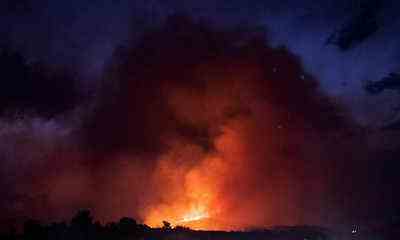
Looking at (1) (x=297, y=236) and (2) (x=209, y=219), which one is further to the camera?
(2) (x=209, y=219)

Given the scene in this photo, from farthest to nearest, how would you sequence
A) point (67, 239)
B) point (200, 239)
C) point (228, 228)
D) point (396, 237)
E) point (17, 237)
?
point (396, 237) < point (228, 228) < point (17, 237) < point (67, 239) < point (200, 239)

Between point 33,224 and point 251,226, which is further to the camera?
point 251,226

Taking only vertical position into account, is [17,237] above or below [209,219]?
below

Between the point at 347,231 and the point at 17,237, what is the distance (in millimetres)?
64073

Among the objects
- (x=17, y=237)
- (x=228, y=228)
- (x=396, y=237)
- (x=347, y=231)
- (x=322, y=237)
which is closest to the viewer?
(x=17, y=237)

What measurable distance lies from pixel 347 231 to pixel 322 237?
22668 millimetres

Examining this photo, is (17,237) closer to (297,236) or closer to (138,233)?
(138,233)

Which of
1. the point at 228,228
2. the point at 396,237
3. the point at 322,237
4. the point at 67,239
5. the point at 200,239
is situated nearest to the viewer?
the point at 200,239

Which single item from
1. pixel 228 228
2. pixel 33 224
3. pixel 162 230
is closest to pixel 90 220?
pixel 33 224

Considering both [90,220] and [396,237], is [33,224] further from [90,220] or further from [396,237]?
[396,237]

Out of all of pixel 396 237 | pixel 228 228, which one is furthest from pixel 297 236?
pixel 396 237

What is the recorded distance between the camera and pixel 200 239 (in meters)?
51.9

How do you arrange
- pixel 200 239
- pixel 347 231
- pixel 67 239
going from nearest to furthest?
pixel 200 239 < pixel 67 239 < pixel 347 231

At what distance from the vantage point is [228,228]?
226 ft
